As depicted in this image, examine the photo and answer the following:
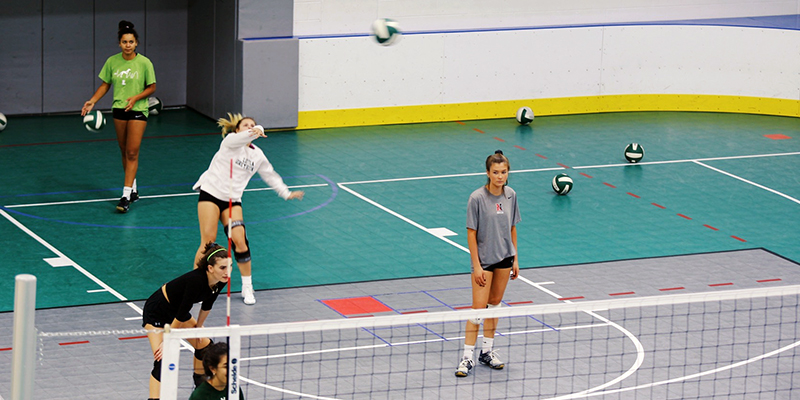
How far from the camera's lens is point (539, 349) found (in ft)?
37.7

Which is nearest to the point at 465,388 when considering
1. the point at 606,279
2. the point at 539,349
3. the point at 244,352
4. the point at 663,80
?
the point at 539,349

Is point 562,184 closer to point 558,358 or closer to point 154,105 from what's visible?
point 558,358

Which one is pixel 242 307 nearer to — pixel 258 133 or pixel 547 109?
pixel 258 133

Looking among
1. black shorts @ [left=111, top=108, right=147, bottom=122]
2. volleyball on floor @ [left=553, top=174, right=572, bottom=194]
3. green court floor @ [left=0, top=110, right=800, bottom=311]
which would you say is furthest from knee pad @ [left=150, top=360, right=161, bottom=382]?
volleyball on floor @ [left=553, top=174, right=572, bottom=194]

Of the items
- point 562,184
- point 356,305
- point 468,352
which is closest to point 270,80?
point 562,184

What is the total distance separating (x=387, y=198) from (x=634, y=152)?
471cm

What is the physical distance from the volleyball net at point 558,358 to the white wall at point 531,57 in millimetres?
10186

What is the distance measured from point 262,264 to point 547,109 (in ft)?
35.2

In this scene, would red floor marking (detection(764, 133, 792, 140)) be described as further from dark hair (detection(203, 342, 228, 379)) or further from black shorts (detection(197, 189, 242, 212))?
dark hair (detection(203, 342, 228, 379))

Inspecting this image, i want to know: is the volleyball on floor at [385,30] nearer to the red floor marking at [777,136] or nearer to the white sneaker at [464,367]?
the white sneaker at [464,367]

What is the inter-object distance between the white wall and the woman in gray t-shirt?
11172 mm

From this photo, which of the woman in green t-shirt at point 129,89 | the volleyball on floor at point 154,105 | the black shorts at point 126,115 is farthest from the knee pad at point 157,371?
the volleyball on floor at point 154,105

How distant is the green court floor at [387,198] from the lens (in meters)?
14.1

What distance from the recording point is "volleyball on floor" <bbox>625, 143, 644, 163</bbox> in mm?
19391
